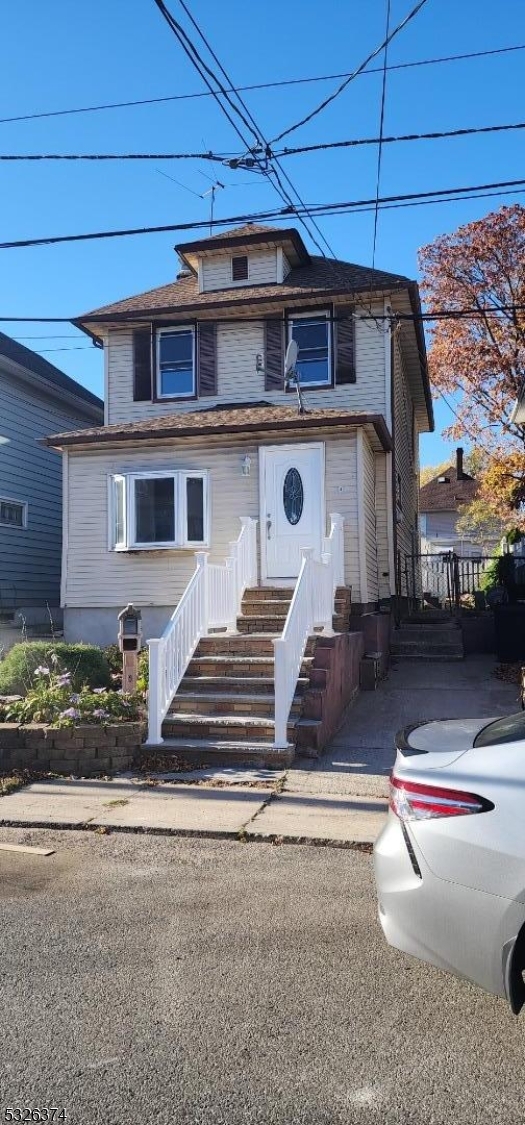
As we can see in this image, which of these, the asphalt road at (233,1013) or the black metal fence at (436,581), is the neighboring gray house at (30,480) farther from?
the asphalt road at (233,1013)

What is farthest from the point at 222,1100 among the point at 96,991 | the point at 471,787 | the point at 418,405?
the point at 418,405

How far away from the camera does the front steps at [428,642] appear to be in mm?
13438

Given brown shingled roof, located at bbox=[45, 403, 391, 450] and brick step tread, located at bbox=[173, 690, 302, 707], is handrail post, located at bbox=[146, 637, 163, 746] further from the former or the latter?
brown shingled roof, located at bbox=[45, 403, 391, 450]

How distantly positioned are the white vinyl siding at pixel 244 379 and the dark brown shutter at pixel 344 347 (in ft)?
0.31

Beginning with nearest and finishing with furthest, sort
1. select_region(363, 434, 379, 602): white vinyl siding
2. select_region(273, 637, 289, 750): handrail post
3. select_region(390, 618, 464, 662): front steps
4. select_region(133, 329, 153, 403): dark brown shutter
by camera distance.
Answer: select_region(273, 637, 289, 750): handrail post → select_region(363, 434, 379, 602): white vinyl siding → select_region(390, 618, 464, 662): front steps → select_region(133, 329, 153, 403): dark brown shutter

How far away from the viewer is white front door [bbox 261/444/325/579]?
1284 centimetres

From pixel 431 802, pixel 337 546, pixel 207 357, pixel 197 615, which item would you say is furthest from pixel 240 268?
pixel 431 802

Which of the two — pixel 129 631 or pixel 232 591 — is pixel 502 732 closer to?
pixel 129 631

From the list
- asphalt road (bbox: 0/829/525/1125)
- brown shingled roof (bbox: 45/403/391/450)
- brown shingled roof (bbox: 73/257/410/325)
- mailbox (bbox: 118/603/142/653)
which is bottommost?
asphalt road (bbox: 0/829/525/1125)

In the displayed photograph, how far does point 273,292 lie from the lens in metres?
14.9

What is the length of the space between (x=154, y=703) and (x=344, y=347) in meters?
8.48

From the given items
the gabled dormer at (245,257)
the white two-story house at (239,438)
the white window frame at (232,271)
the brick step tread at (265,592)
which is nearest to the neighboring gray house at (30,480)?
the white two-story house at (239,438)

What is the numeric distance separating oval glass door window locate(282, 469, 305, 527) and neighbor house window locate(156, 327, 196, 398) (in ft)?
11.4

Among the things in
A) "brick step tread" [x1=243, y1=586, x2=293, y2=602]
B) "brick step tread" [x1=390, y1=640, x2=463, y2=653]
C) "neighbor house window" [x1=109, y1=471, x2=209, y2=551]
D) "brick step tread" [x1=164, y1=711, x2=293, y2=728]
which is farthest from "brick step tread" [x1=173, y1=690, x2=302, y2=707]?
"brick step tread" [x1=390, y1=640, x2=463, y2=653]
